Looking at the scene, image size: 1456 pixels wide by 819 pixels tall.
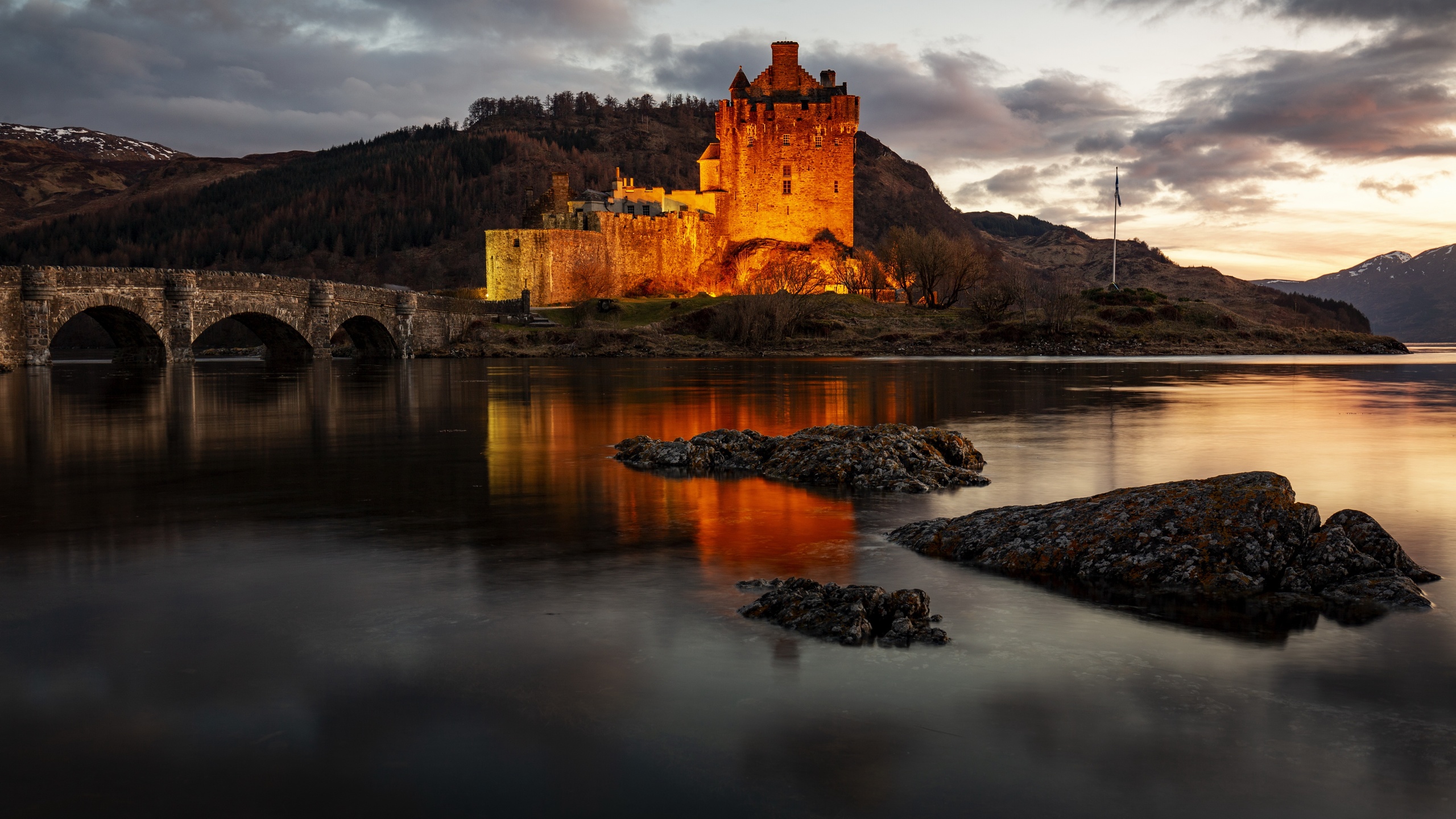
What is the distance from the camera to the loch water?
4.64 meters

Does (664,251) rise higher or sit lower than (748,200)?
lower

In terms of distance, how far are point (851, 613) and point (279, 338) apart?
219 feet

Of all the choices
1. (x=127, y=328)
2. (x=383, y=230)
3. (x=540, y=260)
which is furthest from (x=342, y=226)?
(x=127, y=328)

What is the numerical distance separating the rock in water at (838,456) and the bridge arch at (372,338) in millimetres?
62791

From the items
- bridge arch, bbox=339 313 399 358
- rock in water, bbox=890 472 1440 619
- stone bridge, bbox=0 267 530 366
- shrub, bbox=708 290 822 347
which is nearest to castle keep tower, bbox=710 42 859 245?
shrub, bbox=708 290 822 347

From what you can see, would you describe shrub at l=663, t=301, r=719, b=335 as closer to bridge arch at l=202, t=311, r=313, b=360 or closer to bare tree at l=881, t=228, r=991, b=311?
bare tree at l=881, t=228, r=991, b=311

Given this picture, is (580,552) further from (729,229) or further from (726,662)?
(729,229)

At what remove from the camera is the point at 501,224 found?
568 ft

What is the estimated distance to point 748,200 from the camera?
362 feet

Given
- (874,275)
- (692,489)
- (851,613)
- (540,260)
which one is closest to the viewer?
(851,613)

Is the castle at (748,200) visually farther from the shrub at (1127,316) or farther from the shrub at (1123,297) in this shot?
the shrub at (1127,316)

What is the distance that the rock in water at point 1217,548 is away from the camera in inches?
314

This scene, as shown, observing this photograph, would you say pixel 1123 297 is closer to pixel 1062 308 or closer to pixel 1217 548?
pixel 1062 308

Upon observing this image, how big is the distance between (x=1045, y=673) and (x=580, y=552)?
15.6 ft
